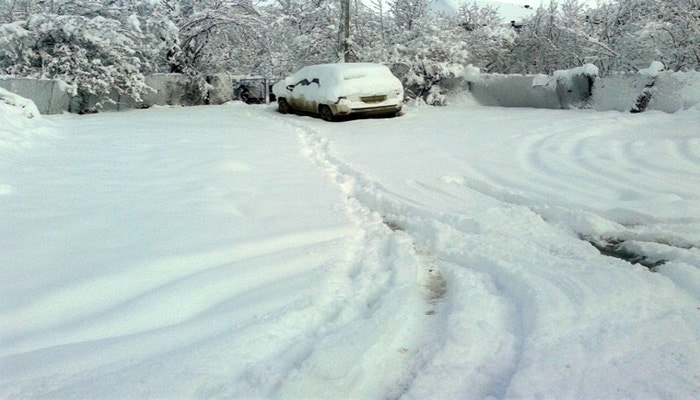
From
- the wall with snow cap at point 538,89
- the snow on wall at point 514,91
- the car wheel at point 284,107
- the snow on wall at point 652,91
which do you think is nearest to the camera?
the snow on wall at point 652,91

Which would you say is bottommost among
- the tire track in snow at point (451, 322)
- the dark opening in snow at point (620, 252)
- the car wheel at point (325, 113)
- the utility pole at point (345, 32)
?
the tire track in snow at point (451, 322)

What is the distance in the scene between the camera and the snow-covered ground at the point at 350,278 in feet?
7.02

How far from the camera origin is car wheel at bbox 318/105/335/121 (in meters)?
12.0

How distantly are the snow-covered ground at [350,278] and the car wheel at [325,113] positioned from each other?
5.64m

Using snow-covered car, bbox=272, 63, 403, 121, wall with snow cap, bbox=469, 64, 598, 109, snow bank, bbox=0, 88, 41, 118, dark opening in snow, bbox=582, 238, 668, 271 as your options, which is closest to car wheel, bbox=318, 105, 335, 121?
snow-covered car, bbox=272, 63, 403, 121

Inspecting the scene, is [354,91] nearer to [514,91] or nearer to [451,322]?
[514,91]

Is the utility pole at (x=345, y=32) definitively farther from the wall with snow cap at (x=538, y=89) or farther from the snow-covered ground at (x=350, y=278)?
the snow-covered ground at (x=350, y=278)

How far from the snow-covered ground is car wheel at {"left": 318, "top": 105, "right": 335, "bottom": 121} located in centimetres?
564

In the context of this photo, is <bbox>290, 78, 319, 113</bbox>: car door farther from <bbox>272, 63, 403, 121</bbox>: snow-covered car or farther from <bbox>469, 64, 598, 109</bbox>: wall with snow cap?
<bbox>469, 64, 598, 109</bbox>: wall with snow cap

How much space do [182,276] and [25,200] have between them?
225 cm

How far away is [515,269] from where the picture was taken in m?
3.16

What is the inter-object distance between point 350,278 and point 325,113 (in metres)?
9.50

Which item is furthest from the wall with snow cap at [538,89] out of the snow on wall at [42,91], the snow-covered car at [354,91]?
the snow on wall at [42,91]

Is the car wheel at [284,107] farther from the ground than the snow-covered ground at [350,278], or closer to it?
farther from the ground
